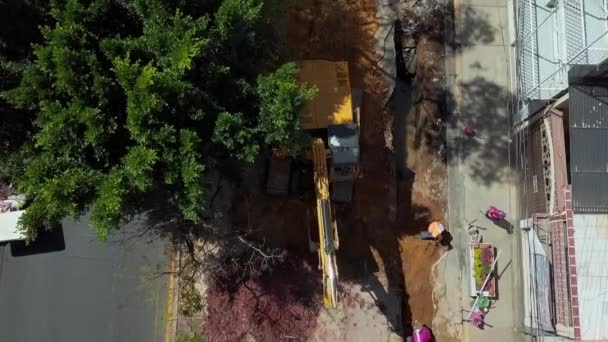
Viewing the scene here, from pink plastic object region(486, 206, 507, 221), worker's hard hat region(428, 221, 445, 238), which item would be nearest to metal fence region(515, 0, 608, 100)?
pink plastic object region(486, 206, 507, 221)

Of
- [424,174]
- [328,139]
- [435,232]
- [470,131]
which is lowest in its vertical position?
[435,232]

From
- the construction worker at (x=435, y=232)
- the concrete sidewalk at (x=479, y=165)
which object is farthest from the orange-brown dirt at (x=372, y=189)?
the concrete sidewalk at (x=479, y=165)

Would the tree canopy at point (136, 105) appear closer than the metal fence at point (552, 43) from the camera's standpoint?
Yes

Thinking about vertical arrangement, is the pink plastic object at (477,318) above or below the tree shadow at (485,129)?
below

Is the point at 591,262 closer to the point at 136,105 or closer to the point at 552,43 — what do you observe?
the point at 552,43

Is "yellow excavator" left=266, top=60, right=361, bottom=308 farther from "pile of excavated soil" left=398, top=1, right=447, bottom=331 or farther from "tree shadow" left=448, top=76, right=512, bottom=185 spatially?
"tree shadow" left=448, top=76, right=512, bottom=185

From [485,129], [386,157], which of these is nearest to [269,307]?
[386,157]

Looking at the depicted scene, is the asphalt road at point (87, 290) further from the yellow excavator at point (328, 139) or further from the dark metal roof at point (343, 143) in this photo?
the dark metal roof at point (343, 143)
